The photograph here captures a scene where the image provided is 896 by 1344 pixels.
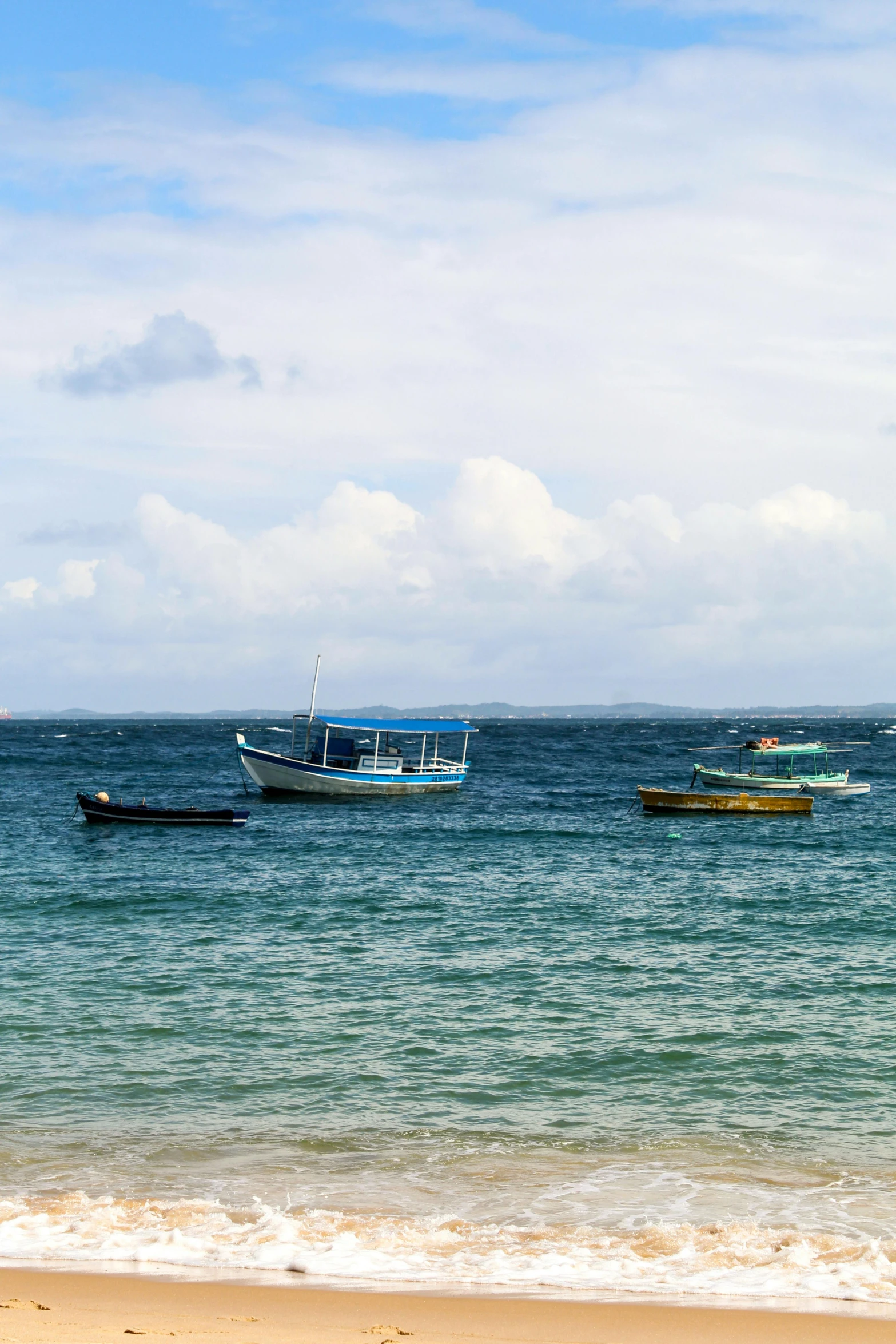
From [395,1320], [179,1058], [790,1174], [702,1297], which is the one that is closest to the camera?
[395,1320]

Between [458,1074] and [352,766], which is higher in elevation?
[352,766]

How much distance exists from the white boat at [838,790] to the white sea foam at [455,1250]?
56550 mm

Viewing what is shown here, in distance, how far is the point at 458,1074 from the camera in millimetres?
16016

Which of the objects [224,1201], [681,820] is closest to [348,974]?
[224,1201]

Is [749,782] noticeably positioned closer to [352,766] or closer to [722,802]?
[722,802]

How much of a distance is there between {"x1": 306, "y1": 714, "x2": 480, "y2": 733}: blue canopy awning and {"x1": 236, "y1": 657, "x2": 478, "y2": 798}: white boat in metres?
0.05

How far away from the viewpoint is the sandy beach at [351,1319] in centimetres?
814

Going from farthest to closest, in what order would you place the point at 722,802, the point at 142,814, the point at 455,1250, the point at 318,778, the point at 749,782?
1. the point at 318,778
2. the point at 749,782
3. the point at 722,802
4. the point at 142,814
5. the point at 455,1250

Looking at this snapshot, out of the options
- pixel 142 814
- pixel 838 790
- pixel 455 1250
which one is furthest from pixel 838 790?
pixel 455 1250

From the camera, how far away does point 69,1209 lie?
1115cm

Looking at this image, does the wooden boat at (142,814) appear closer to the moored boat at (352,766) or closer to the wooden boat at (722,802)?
the moored boat at (352,766)

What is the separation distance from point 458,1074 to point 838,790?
53.9 metres

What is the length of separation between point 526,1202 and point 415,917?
16.2m

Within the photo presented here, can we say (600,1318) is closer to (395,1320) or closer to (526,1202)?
(395,1320)
